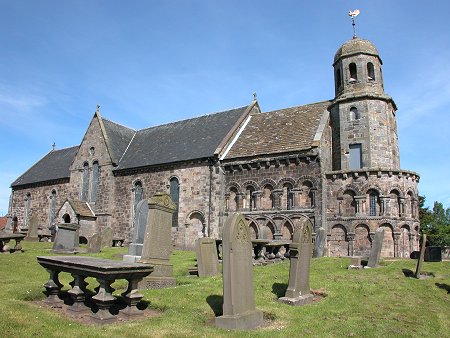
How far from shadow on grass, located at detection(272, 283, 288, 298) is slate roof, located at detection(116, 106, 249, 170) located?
16351 millimetres

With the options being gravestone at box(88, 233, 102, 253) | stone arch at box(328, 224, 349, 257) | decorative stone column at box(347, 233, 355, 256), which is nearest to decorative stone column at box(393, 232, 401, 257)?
decorative stone column at box(347, 233, 355, 256)

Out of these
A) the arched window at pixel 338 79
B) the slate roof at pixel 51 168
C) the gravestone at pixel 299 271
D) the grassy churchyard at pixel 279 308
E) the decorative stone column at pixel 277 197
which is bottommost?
the grassy churchyard at pixel 279 308

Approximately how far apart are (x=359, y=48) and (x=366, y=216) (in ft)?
38.7

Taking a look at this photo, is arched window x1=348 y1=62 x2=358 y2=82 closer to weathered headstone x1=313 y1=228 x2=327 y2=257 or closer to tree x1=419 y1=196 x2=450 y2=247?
weathered headstone x1=313 y1=228 x2=327 y2=257

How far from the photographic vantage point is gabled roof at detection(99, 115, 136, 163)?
3350 cm

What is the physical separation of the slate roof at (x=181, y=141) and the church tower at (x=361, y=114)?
27.0ft

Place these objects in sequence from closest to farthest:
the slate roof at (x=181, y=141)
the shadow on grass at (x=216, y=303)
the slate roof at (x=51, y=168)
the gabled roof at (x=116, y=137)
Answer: the shadow on grass at (x=216, y=303) < the slate roof at (x=181, y=141) < the gabled roof at (x=116, y=137) < the slate roof at (x=51, y=168)

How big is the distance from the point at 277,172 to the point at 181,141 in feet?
31.8

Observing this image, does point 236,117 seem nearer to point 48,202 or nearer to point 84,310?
point 48,202

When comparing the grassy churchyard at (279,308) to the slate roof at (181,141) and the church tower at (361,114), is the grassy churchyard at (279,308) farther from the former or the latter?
the slate roof at (181,141)

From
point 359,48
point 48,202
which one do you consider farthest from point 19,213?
point 359,48

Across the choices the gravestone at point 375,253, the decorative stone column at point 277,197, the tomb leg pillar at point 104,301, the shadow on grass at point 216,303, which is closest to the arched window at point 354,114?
the decorative stone column at point 277,197

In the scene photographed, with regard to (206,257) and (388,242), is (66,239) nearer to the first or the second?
(206,257)

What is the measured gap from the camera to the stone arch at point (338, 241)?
75.6 ft
